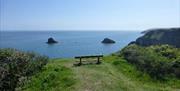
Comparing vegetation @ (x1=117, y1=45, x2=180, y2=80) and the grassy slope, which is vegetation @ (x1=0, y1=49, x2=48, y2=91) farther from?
vegetation @ (x1=117, y1=45, x2=180, y2=80)

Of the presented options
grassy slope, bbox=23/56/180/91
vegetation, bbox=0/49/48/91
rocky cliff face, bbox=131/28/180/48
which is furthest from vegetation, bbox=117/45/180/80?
rocky cliff face, bbox=131/28/180/48

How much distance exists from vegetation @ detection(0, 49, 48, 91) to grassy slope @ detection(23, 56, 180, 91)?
2.37 feet

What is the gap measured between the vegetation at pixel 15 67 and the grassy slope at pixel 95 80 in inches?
28.4

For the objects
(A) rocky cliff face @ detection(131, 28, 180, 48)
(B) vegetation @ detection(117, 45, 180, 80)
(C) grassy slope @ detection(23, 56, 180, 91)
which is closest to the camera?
(C) grassy slope @ detection(23, 56, 180, 91)

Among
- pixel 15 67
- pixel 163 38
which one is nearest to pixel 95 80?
Answer: pixel 15 67

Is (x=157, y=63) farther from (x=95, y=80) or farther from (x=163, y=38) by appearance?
(x=163, y=38)

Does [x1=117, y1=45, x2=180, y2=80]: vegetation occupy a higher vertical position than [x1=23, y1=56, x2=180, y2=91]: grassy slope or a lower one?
higher

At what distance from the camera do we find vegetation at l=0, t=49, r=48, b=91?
1939 centimetres

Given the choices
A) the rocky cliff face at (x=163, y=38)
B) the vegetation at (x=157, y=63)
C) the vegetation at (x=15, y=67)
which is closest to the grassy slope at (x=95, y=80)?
the vegetation at (x=15, y=67)

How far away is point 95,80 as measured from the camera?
1962cm

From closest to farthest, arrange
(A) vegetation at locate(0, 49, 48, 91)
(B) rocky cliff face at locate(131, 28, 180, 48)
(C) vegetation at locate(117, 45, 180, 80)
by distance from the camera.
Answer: (A) vegetation at locate(0, 49, 48, 91) < (C) vegetation at locate(117, 45, 180, 80) < (B) rocky cliff face at locate(131, 28, 180, 48)

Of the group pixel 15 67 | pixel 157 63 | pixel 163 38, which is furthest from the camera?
pixel 163 38

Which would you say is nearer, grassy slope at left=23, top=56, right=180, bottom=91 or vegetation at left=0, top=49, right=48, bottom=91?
grassy slope at left=23, top=56, right=180, bottom=91

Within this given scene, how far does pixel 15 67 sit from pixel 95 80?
21.0ft
